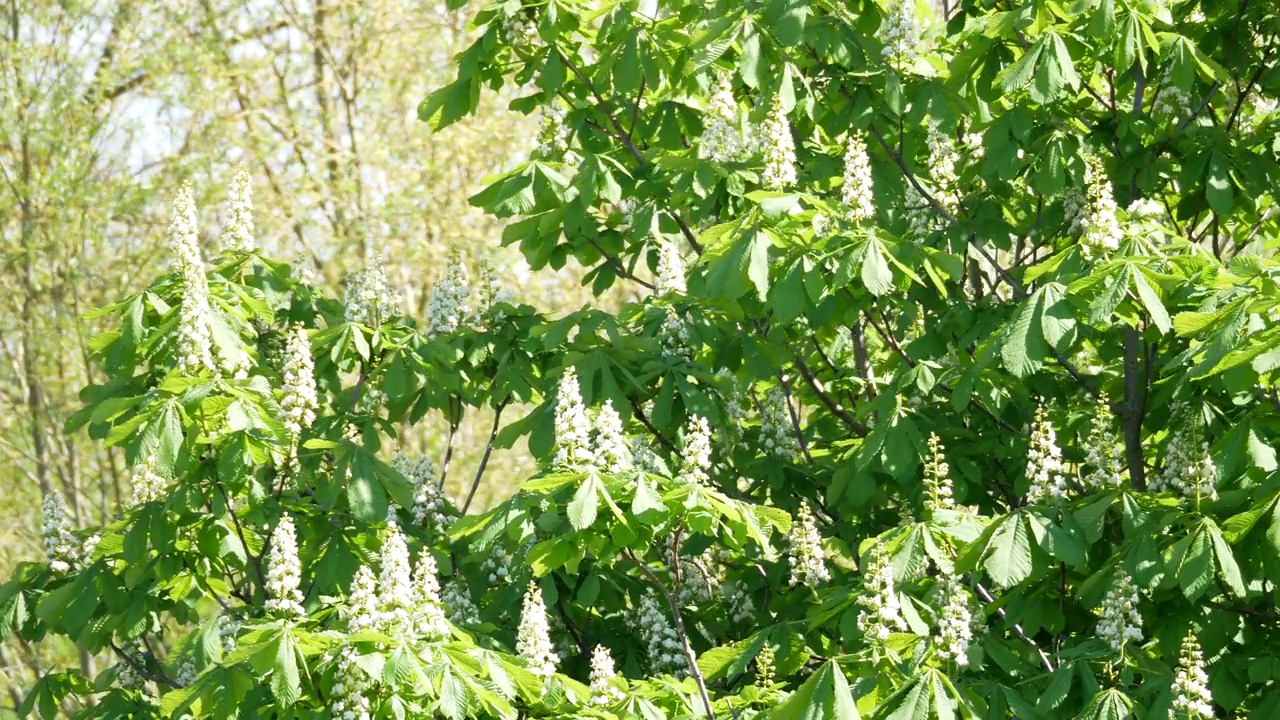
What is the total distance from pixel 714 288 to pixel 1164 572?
1.73 m

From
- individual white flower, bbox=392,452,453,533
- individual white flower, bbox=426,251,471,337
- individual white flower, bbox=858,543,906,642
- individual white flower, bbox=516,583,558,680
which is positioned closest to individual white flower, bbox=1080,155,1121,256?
individual white flower, bbox=858,543,906,642

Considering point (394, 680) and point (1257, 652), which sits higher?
point (394, 680)

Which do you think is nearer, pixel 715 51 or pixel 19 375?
pixel 715 51

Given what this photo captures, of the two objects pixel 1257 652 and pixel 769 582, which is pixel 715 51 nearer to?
pixel 769 582

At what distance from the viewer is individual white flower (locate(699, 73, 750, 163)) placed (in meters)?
6.66

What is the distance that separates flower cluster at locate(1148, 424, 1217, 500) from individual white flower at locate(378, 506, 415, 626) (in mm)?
2565

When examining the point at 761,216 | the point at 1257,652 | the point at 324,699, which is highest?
the point at 761,216

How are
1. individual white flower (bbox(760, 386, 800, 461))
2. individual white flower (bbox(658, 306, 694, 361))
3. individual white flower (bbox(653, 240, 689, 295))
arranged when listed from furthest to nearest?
1. individual white flower (bbox(760, 386, 800, 461))
2. individual white flower (bbox(653, 240, 689, 295))
3. individual white flower (bbox(658, 306, 694, 361))

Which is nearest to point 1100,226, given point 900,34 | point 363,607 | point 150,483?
point 900,34

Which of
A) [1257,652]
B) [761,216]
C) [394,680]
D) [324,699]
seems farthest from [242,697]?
[1257,652]

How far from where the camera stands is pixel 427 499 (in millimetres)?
7188

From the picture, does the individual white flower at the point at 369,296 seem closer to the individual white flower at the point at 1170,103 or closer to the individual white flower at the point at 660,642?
the individual white flower at the point at 660,642

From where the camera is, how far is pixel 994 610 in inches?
232

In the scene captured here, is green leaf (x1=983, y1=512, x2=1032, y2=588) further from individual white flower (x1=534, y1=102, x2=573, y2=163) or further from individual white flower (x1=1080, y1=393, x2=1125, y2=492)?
individual white flower (x1=534, y1=102, x2=573, y2=163)
